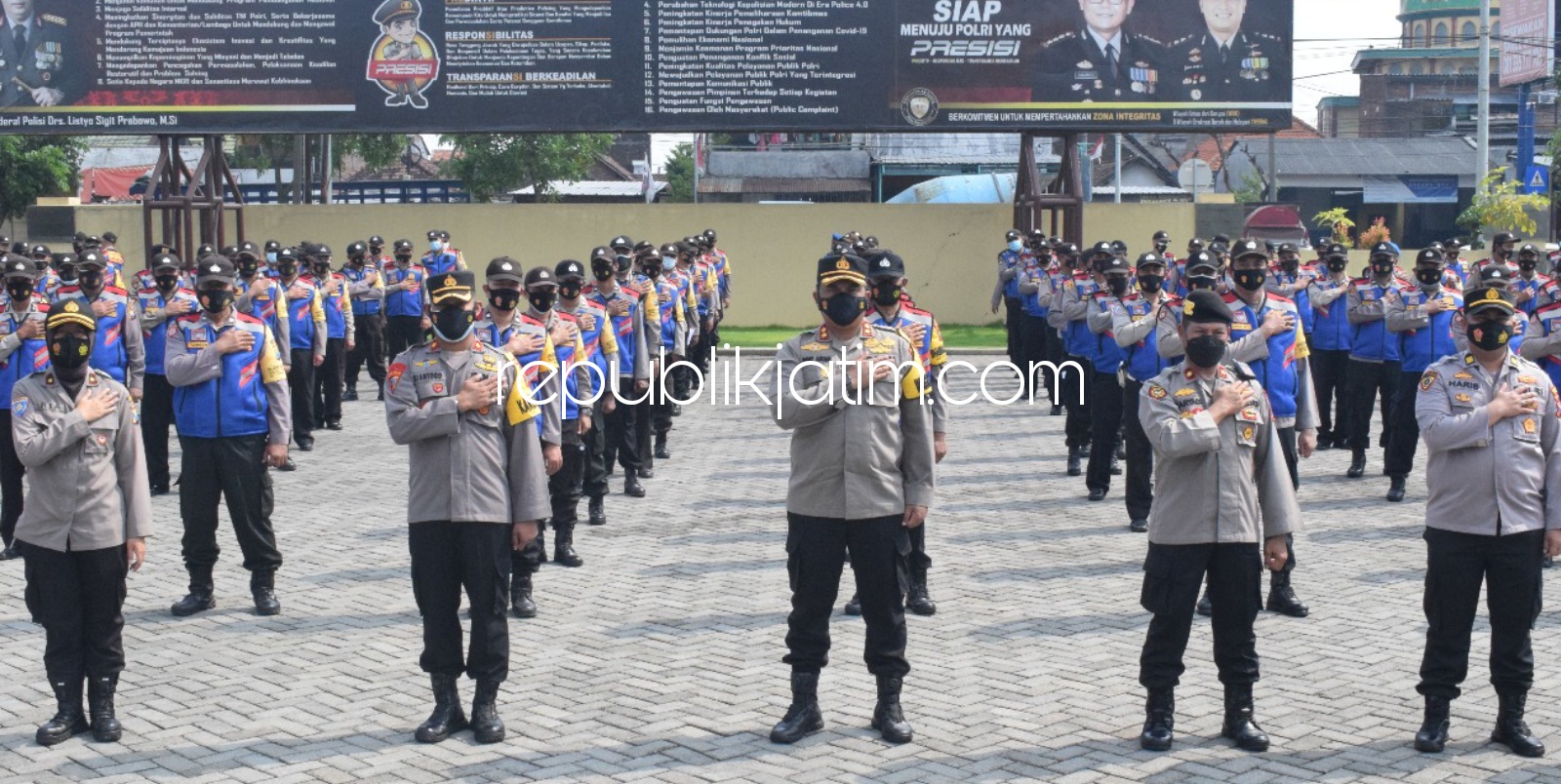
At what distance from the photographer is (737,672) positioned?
8250mm

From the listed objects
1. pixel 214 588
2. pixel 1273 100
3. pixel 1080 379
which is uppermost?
pixel 1273 100

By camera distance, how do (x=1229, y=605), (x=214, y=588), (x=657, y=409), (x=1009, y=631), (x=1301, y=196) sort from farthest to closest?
(x=1301, y=196)
(x=657, y=409)
(x=214, y=588)
(x=1009, y=631)
(x=1229, y=605)

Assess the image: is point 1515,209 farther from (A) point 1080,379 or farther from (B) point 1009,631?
(B) point 1009,631

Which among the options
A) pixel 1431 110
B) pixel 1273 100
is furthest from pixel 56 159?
pixel 1431 110

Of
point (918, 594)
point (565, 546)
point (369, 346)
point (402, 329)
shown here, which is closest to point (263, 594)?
point (565, 546)

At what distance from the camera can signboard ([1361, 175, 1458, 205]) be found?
64.1 m

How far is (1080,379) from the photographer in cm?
1470

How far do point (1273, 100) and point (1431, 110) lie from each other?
61.0 meters

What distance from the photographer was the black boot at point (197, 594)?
9.66 metres

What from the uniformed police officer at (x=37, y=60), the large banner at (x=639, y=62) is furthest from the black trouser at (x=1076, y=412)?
the uniformed police officer at (x=37, y=60)

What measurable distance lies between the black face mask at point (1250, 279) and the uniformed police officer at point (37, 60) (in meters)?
20.8

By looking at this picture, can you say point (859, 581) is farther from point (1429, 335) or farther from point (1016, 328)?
point (1016, 328)

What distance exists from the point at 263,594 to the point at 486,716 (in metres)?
3.10

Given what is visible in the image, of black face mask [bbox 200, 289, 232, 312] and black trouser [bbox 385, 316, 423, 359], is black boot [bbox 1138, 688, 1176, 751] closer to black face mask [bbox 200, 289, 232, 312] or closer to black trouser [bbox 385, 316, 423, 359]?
black face mask [bbox 200, 289, 232, 312]
